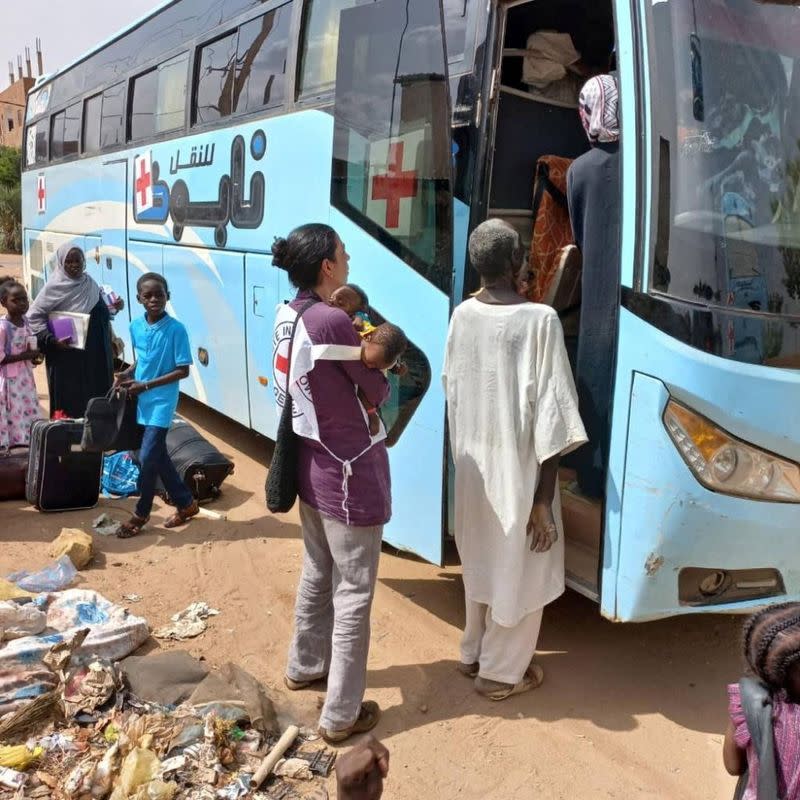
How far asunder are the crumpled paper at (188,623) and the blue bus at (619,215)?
1048 mm

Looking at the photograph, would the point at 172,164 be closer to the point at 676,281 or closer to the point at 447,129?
the point at 447,129

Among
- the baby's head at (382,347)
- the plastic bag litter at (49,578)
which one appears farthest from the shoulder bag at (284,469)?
the plastic bag litter at (49,578)

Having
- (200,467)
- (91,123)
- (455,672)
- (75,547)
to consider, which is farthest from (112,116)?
(455,672)

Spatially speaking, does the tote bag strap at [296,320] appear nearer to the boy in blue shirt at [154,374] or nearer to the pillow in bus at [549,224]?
the pillow in bus at [549,224]

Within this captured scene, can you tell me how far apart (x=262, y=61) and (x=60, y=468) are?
3083 millimetres

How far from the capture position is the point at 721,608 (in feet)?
10.8

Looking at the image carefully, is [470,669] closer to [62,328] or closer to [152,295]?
[152,295]

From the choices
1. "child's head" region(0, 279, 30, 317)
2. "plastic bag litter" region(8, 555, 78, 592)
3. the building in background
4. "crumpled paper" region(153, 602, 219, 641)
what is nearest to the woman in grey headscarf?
"child's head" region(0, 279, 30, 317)

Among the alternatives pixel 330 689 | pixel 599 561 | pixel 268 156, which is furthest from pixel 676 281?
pixel 268 156

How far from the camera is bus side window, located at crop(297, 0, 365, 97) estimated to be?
16.6 feet

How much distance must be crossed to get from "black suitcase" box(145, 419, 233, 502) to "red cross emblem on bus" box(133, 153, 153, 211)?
2.48 m

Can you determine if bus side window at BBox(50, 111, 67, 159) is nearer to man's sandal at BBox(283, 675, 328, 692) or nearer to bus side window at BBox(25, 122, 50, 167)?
bus side window at BBox(25, 122, 50, 167)

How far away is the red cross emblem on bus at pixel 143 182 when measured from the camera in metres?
7.61

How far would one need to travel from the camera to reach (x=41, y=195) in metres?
11.4
